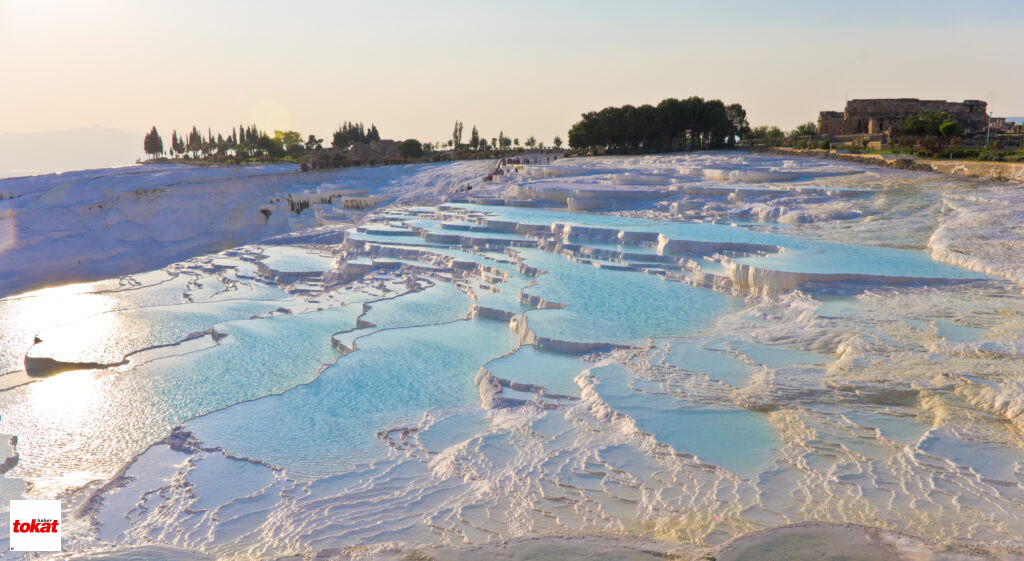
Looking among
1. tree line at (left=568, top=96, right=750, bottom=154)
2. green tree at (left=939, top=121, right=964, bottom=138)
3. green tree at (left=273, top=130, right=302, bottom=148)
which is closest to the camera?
green tree at (left=939, top=121, right=964, bottom=138)

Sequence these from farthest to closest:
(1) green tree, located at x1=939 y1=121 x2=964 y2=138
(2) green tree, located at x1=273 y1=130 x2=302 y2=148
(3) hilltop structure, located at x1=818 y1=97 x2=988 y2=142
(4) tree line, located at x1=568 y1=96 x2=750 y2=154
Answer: (2) green tree, located at x1=273 y1=130 x2=302 y2=148
(3) hilltop structure, located at x1=818 y1=97 x2=988 y2=142
(4) tree line, located at x1=568 y1=96 x2=750 y2=154
(1) green tree, located at x1=939 y1=121 x2=964 y2=138

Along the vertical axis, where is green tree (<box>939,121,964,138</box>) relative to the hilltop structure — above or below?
below

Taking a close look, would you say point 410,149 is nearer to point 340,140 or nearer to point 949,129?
point 340,140

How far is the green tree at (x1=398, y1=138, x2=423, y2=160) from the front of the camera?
142 feet

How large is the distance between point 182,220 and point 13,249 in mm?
6652

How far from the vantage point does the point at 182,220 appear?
27.8 m

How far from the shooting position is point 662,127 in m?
40.5

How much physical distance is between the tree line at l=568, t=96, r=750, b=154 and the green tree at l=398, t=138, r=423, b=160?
10072 mm

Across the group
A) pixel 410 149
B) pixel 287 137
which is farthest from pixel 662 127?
pixel 287 137

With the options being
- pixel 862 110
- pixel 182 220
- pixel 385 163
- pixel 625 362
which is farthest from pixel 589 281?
pixel 862 110

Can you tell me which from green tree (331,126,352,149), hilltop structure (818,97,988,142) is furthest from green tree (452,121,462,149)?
hilltop structure (818,97,988,142)

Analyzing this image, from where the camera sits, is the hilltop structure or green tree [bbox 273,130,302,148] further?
green tree [bbox 273,130,302,148]

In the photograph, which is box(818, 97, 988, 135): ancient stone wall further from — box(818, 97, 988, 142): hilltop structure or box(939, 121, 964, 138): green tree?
box(939, 121, 964, 138): green tree

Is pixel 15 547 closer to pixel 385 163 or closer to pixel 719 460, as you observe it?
pixel 719 460
